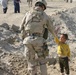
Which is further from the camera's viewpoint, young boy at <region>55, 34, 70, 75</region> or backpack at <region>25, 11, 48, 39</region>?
young boy at <region>55, 34, 70, 75</region>

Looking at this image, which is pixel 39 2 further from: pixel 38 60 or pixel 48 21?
pixel 38 60

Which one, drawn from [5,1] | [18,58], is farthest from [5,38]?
[5,1]

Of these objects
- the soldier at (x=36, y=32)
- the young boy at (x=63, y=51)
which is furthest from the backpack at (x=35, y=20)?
the young boy at (x=63, y=51)

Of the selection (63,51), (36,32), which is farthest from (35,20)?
(63,51)

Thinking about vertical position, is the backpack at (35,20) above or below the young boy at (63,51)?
above

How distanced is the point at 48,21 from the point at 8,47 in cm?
231

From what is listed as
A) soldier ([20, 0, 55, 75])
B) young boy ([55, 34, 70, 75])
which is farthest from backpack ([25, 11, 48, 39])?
young boy ([55, 34, 70, 75])

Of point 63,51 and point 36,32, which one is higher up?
point 36,32

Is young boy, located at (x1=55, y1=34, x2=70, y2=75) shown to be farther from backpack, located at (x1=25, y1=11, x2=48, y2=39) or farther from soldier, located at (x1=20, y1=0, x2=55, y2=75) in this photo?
backpack, located at (x1=25, y1=11, x2=48, y2=39)

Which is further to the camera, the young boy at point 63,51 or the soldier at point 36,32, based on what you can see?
the young boy at point 63,51

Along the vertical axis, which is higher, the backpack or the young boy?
the backpack

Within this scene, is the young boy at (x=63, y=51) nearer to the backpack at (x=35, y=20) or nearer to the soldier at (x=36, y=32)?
the soldier at (x=36, y=32)

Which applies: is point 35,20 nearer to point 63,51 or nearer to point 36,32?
point 36,32

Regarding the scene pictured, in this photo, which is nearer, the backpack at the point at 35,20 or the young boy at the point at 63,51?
the backpack at the point at 35,20
